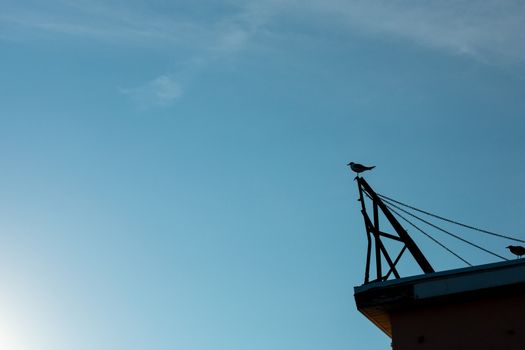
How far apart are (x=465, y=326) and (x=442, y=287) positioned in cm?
65

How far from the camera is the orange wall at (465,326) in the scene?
32.2 feet

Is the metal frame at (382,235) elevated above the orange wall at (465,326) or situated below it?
above

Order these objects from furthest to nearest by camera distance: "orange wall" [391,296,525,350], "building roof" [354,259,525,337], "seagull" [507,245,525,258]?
"seagull" [507,245,525,258], "building roof" [354,259,525,337], "orange wall" [391,296,525,350]

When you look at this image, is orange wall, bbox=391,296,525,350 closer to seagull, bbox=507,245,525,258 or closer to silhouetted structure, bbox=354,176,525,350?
silhouetted structure, bbox=354,176,525,350

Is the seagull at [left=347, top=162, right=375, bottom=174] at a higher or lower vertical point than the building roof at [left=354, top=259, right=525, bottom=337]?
higher

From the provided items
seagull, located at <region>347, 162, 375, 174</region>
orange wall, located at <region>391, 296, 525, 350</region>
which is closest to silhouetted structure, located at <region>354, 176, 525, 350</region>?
orange wall, located at <region>391, 296, 525, 350</region>

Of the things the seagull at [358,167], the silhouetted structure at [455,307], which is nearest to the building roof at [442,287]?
the silhouetted structure at [455,307]

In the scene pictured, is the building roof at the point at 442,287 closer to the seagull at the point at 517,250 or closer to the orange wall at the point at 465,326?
the orange wall at the point at 465,326

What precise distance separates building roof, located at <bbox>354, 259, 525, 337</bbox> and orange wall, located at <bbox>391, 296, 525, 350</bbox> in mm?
143

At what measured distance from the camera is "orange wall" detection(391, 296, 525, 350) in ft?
32.2

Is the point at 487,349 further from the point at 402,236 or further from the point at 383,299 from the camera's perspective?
the point at 402,236

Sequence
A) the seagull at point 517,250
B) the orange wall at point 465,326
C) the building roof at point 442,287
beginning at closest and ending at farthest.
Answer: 1. the orange wall at point 465,326
2. the building roof at point 442,287
3. the seagull at point 517,250

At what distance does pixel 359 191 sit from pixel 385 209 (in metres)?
0.85

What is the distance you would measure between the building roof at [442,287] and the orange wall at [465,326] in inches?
5.6
